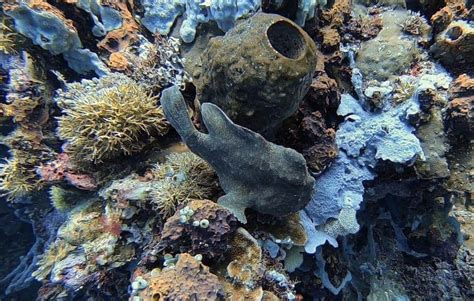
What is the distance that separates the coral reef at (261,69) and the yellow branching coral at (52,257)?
1.95m

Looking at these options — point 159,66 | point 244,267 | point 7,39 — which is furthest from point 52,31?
point 244,267

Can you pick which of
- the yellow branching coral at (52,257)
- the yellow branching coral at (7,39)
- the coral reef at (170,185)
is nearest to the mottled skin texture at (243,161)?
the coral reef at (170,185)

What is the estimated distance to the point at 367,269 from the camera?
126 inches

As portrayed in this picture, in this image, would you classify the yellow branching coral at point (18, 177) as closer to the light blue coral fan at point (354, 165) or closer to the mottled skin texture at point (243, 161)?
the mottled skin texture at point (243, 161)

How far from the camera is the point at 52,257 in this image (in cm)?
291

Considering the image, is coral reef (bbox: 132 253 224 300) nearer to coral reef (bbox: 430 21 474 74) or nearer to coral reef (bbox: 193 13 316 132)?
coral reef (bbox: 193 13 316 132)

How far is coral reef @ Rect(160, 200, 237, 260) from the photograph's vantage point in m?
1.90

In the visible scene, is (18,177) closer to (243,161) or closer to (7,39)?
(7,39)

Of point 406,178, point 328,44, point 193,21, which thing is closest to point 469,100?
point 406,178

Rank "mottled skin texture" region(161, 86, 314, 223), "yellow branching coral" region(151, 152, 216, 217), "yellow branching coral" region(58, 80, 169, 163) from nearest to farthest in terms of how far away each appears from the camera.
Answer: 1. "mottled skin texture" region(161, 86, 314, 223)
2. "yellow branching coral" region(151, 152, 216, 217)
3. "yellow branching coral" region(58, 80, 169, 163)

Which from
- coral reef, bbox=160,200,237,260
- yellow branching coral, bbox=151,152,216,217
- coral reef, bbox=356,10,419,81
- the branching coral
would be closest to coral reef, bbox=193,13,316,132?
yellow branching coral, bbox=151,152,216,217

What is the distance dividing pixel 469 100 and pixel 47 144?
12.6 feet

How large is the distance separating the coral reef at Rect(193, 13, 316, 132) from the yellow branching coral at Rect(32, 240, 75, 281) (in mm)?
1953

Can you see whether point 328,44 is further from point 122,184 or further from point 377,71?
point 122,184
